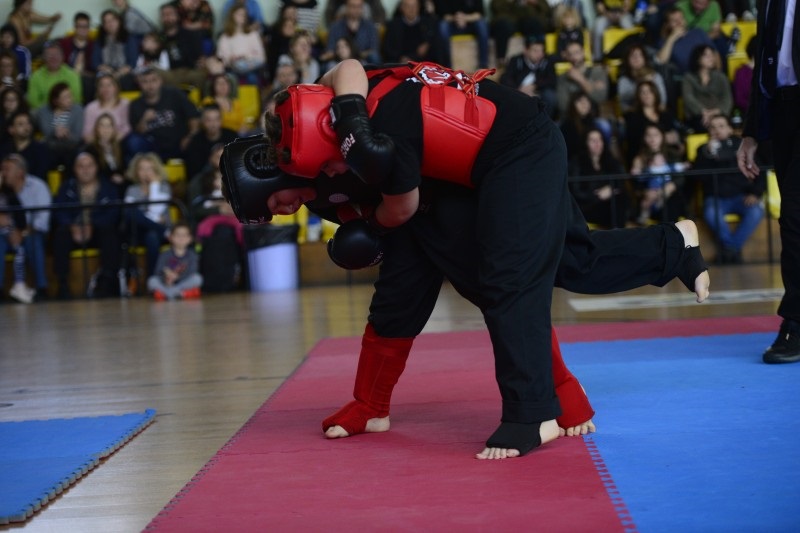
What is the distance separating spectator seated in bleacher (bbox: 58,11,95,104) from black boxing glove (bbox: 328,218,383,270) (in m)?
9.63

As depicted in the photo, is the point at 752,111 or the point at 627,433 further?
the point at 752,111

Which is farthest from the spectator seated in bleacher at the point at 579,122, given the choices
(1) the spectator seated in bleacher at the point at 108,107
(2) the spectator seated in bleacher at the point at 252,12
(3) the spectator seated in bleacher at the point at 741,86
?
(1) the spectator seated in bleacher at the point at 108,107

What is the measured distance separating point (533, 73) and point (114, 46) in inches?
188

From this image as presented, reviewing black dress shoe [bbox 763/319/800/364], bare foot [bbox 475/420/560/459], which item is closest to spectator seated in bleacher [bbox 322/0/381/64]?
black dress shoe [bbox 763/319/800/364]

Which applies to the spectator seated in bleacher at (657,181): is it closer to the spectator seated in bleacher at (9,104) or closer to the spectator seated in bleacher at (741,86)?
the spectator seated in bleacher at (741,86)

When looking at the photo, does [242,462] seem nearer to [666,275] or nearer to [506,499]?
[506,499]

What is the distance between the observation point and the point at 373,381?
130 inches

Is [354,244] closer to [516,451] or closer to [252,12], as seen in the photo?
[516,451]

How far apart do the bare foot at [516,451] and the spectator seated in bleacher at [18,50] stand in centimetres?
1027

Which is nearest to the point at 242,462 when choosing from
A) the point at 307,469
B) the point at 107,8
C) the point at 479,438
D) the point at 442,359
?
the point at 307,469

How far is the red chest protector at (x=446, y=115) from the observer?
2.88 m

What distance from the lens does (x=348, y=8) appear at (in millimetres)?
11750

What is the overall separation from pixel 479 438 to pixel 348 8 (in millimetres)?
9350

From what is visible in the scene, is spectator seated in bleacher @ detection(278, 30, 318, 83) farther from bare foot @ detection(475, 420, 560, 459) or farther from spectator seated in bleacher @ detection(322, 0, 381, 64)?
bare foot @ detection(475, 420, 560, 459)
